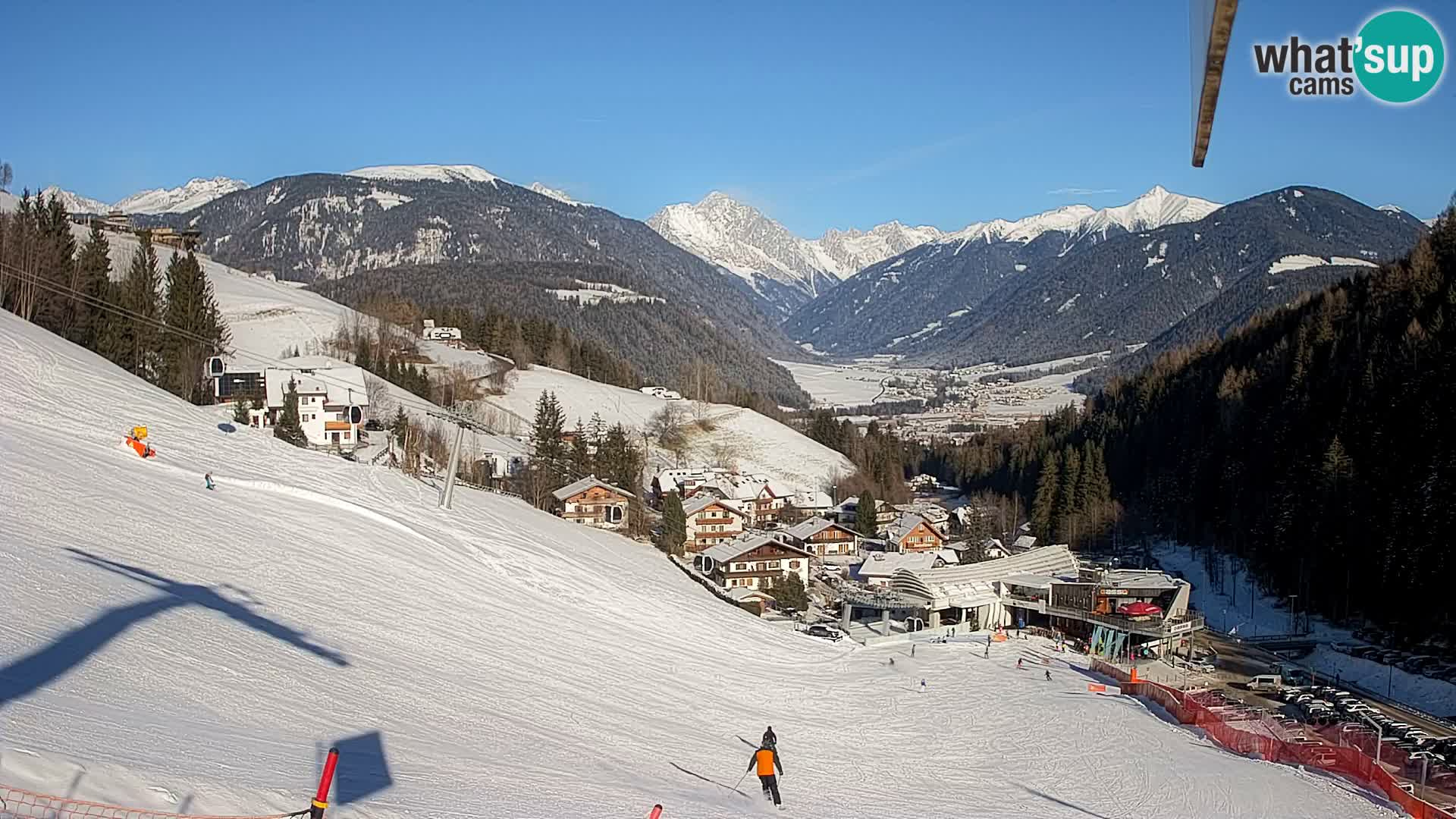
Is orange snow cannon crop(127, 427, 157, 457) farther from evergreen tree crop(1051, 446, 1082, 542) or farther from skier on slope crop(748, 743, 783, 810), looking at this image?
evergreen tree crop(1051, 446, 1082, 542)

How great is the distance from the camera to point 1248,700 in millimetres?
30422

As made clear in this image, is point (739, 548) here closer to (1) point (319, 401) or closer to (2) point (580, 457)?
(2) point (580, 457)

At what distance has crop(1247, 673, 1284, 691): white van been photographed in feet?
105

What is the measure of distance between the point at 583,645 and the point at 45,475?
10.9 metres

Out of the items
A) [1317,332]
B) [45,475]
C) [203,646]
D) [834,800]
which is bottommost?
[834,800]

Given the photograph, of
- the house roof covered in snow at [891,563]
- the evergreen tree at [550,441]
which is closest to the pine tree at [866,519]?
the house roof covered in snow at [891,563]

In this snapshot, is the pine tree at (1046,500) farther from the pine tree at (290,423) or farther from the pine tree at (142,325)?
the pine tree at (142,325)

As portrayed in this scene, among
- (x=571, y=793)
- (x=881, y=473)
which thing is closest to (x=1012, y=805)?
(x=571, y=793)

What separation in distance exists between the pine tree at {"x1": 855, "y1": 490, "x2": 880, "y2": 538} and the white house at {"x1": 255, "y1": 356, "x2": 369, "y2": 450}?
29751 millimetres

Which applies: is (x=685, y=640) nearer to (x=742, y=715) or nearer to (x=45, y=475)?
(x=742, y=715)

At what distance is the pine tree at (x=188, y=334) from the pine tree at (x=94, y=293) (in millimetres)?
3172

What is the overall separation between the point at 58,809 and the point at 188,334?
169 feet

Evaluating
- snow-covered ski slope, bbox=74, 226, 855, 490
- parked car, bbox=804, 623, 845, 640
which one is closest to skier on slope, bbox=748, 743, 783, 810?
parked car, bbox=804, 623, 845, 640

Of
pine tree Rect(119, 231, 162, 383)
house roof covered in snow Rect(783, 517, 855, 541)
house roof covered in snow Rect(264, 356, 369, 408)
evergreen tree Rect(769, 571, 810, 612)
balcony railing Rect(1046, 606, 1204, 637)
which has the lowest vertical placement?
evergreen tree Rect(769, 571, 810, 612)
